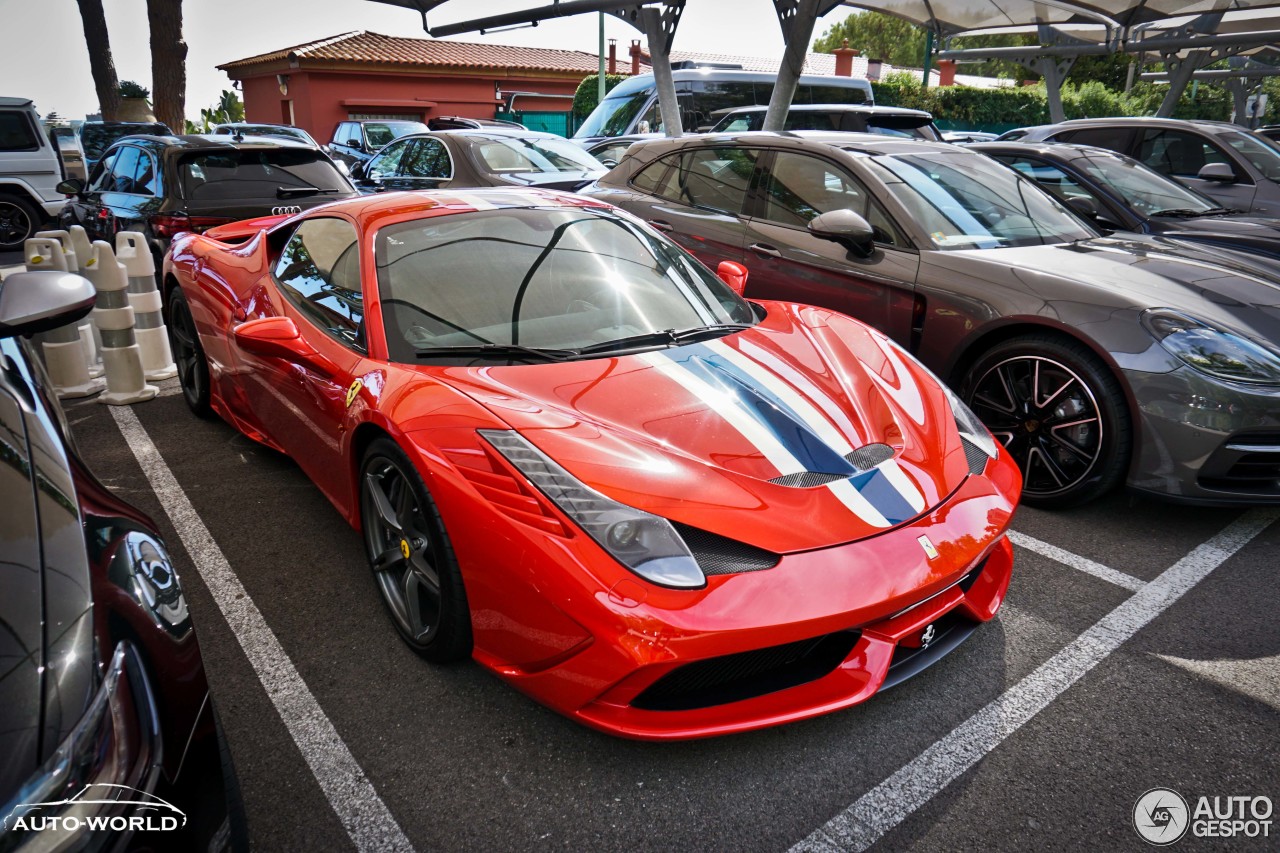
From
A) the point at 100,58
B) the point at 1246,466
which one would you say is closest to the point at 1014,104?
the point at 100,58

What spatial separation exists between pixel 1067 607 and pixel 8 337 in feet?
10.5

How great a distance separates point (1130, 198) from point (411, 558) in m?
5.89

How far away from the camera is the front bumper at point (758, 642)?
1.83 metres

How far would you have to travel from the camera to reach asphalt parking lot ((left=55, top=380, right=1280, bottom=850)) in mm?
1928

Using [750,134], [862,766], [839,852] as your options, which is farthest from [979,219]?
[839,852]

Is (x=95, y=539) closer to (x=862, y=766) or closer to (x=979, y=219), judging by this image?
(x=862, y=766)

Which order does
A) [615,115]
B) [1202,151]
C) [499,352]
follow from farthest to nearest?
[615,115], [1202,151], [499,352]

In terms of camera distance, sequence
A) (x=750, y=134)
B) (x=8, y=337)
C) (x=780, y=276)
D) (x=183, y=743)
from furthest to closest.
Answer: (x=750, y=134) → (x=780, y=276) → (x=8, y=337) → (x=183, y=743)

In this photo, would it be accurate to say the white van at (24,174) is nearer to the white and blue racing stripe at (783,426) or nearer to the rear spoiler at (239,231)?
the rear spoiler at (239,231)

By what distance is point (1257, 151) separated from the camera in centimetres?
753

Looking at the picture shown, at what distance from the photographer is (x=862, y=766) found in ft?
6.91

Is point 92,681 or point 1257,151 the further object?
point 1257,151

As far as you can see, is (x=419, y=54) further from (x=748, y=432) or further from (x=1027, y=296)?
(x=748, y=432)

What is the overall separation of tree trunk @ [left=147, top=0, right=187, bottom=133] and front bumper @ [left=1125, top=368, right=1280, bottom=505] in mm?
21588
